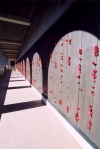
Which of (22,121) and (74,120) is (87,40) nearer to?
(74,120)

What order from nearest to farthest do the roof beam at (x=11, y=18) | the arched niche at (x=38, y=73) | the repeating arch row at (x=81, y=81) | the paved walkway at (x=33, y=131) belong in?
1. the repeating arch row at (x=81, y=81)
2. the paved walkway at (x=33, y=131)
3. the arched niche at (x=38, y=73)
4. the roof beam at (x=11, y=18)

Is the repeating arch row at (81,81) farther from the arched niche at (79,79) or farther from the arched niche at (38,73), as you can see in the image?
the arched niche at (38,73)

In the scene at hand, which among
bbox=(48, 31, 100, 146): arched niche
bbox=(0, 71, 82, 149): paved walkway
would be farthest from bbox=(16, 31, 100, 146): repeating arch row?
bbox=(0, 71, 82, 149): paved walkway

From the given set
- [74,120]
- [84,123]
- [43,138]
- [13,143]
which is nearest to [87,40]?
[84,123]

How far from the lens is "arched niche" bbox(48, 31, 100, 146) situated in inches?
60.3

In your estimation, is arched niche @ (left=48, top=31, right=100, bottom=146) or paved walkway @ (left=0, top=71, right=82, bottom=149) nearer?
arched niche @ (left=48, top=31, right=100, bottom=146)

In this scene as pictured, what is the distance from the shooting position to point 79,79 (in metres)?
1.85

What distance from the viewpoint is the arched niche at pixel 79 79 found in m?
1.53

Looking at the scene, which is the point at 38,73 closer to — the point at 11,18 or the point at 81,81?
the point at 11,18

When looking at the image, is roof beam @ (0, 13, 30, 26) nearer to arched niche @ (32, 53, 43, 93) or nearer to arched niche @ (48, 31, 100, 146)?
arched niche @ (32, 53, 43, 93)

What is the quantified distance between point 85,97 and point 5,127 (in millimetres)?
1954

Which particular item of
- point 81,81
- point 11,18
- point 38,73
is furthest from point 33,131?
point 11,18

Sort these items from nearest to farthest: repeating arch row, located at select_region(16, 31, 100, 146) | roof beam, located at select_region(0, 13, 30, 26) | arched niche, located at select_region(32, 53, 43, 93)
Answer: repeating arch row, located at select_region(16, 31, 100, 146) → arched niche, located at select_region(32, 53, 43, 93) → roof beam, located at select_region(0, 13, 30, 26)

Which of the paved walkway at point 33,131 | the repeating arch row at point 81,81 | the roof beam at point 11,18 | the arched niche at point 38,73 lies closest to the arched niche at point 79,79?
the repeating arch row at point 81,81
